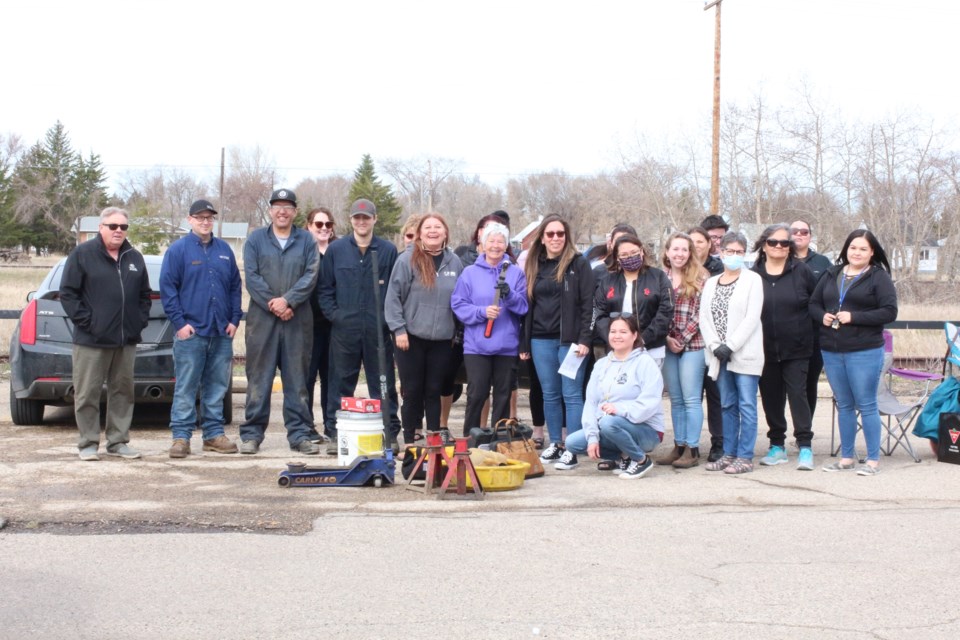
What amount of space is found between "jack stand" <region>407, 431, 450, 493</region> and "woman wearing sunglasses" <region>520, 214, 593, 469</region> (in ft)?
4.70

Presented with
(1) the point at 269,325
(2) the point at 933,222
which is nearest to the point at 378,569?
(1) the point at 269,325

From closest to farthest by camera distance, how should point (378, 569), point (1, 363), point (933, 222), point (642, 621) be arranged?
point (642, 621)
point (378, 569)
point (1, 363)
point (933, 222)

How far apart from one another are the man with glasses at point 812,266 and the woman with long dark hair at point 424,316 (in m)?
3.08

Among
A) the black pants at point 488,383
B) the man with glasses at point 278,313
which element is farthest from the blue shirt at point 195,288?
the black pants at point 488,383

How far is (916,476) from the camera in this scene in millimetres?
8266

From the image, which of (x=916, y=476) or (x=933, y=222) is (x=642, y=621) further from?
(x=933, y=222)

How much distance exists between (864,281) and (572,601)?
15.1 ft

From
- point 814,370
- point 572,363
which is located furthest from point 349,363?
point 814,370

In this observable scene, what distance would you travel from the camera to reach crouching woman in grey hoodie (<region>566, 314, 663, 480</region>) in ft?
26.1

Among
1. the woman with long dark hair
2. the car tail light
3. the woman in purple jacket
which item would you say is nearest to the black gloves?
the woman in purple jacket

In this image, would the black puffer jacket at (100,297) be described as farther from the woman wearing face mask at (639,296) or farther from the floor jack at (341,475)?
the woman wearing face mask at (639,296)

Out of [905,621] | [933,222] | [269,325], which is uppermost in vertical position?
[933,222]

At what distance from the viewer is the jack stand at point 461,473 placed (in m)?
7.16

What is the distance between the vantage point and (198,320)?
856 centimetres
